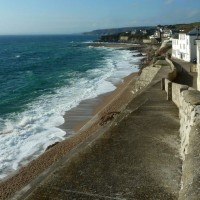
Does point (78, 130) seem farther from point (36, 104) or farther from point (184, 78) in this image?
point (184, 78)

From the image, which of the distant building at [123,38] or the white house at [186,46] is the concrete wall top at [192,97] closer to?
the white house at [186,46]

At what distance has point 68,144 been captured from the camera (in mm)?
17938

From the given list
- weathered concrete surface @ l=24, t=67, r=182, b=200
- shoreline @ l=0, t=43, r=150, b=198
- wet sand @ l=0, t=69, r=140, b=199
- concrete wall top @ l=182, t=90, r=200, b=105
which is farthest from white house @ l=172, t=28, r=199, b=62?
weathered concrete surface @ l=24, t=67, r=182, b=200

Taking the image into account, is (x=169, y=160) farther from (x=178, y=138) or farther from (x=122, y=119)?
(x=122, y=119)

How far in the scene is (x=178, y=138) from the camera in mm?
12484

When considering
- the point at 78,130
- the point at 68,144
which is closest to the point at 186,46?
the point at 78,130

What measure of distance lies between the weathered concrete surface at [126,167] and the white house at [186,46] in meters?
25.7

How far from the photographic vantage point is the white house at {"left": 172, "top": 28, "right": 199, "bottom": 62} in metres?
38.8

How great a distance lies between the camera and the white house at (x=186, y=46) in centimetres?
3881

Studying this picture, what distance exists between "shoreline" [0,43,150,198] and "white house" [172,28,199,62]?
37.8 ft

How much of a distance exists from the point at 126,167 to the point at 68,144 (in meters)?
7.97

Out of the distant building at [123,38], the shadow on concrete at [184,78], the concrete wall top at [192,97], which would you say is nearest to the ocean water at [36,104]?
the shadow on concrete at [184,78]

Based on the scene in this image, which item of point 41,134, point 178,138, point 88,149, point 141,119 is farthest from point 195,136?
point 41,134

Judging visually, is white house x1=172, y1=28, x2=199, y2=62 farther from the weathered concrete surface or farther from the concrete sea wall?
the weathered concrete surface
